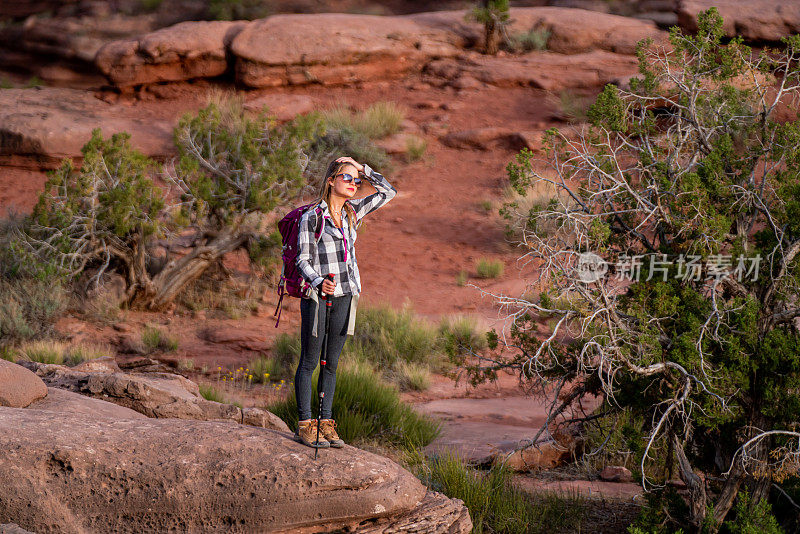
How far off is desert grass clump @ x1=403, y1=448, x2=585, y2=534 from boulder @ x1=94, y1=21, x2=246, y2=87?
1584 centimetres

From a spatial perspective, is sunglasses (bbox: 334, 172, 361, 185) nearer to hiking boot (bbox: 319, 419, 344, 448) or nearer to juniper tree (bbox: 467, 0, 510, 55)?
hiking boot (bbox: 319, 419, 344, 448)

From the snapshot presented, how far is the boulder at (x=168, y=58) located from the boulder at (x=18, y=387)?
15.5m

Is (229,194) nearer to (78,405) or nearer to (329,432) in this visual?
(78,405)

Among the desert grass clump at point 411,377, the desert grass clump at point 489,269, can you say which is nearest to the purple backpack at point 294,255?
the desert grass clump at point 411,377

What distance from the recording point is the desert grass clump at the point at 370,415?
7.37 metres

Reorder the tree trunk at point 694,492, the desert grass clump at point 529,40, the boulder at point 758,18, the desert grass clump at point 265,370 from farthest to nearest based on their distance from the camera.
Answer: the desert grass clump at point 529,40, the boulder at point 758,18, the desert grass clump at point 265,370, the tree trunk at point 694,492

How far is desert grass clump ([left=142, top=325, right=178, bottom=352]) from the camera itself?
35.2 feet

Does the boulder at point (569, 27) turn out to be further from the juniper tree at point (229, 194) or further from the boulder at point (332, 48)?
the juniper tree at point (229, 194)

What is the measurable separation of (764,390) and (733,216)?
1237 mm

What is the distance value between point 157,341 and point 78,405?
5260 millimetres

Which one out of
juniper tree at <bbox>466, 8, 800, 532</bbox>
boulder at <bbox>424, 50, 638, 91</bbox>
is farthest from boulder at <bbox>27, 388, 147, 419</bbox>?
boulder at <bbox>424, 50, 638, 91</bbox>

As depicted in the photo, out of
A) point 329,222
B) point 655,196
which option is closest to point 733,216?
point 655,196

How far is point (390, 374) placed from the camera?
10438 millimetres

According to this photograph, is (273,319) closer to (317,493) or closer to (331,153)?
(331,153)
